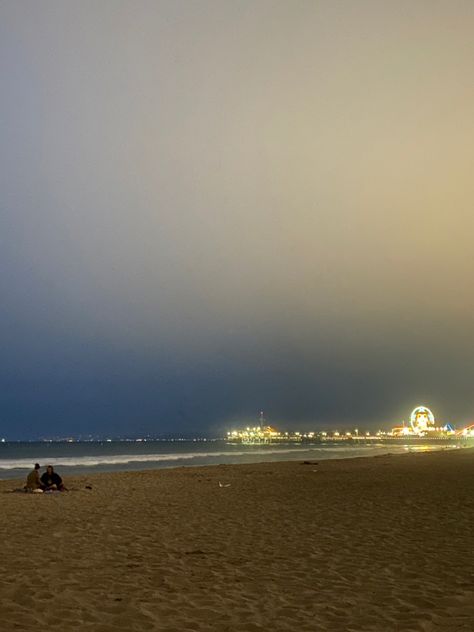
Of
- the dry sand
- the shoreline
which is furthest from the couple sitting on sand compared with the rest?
the shoreline

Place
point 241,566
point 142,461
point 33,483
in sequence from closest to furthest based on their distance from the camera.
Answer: point 241,566
point 33,483
point 142,461

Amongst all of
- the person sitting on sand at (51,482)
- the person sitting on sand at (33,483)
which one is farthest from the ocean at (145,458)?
the person sitting on sand at (51,482)

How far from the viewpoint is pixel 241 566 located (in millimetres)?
8094

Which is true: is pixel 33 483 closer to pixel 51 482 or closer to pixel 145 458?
pixel 51 482

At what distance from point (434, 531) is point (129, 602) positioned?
21.4ft

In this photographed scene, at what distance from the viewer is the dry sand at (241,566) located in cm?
582

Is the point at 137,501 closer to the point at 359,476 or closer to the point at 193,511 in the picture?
the point at 193,511

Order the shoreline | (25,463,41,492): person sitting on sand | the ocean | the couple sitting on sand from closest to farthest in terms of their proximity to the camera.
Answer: the couple sitting on sand < (25,463,41,492): person sitting on sand < the shoreline < the ocean

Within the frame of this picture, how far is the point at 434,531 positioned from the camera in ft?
35.0

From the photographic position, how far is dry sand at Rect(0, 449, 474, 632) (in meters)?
5.82

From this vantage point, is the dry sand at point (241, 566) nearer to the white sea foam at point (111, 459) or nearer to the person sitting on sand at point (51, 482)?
the person sitting on sand at point (51, 482)

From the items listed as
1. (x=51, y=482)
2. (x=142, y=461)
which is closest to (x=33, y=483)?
(x=51, y=482)

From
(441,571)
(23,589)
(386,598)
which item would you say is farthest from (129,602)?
(441,571)

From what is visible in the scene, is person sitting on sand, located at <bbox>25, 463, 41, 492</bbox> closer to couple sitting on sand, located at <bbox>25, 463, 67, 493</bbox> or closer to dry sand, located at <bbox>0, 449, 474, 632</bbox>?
couple sitting on sand, located at <bbox>25, 463, 67, 493</bbox>
